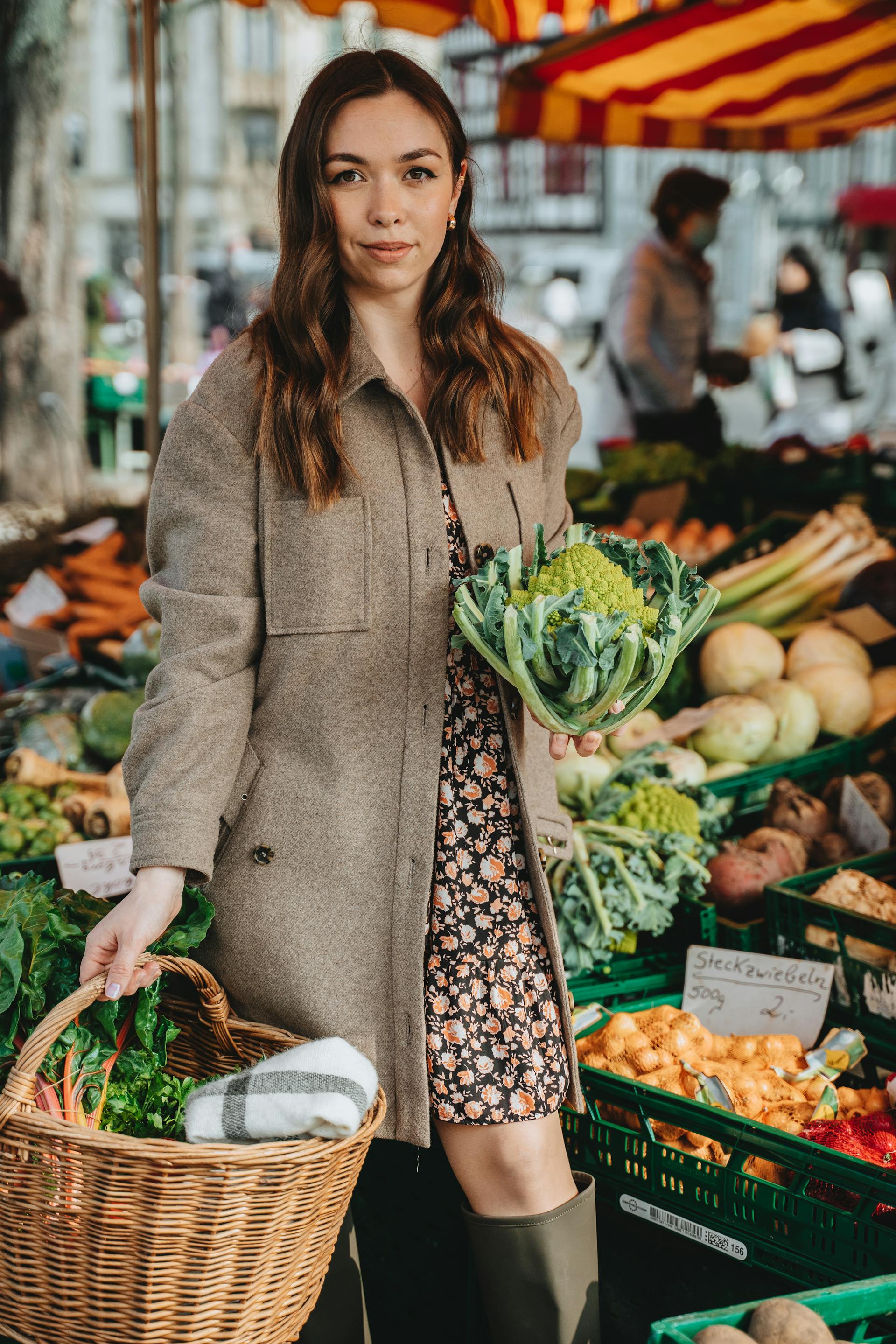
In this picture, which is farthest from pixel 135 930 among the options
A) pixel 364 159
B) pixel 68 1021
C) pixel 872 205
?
pixel 872 205

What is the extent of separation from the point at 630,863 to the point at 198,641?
1381mm

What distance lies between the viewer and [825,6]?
443 centimetres

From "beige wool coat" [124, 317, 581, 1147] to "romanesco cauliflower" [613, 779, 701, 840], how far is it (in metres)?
1.16

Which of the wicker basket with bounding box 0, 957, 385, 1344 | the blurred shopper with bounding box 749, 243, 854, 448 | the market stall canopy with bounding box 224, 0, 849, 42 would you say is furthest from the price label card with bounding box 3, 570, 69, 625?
the blurred shopper with bounding box 749, 243, 854, 448

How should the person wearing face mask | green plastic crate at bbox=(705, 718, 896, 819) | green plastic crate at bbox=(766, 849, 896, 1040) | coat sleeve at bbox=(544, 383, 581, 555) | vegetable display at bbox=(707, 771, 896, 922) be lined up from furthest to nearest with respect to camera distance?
the person wearing face mask → green plastic crate at bbox=(705, 718, 896, 819) → vegetable display at bbox=(707, 771, 896, 922) → green plastic crate at bbox=(766, 849, 896, 1040) → coat sleeve at bbox=(544, 383, 581, 555)

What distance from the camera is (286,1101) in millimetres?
1515

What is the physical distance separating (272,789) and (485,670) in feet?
1.22

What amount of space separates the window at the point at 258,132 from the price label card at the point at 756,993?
2059cm

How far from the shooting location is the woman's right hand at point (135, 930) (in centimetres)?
165

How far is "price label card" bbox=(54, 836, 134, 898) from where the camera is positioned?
2723 millimetres

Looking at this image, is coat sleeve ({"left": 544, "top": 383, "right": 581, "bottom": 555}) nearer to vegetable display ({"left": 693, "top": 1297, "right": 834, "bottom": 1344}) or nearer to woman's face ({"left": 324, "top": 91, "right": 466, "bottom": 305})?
woman's face ({"left": 324, "top": 91, "right": 466, "bottom": 305})

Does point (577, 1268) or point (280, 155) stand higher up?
point (280, 155)

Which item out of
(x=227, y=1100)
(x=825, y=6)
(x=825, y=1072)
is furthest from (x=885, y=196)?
(x=227, y=1100)

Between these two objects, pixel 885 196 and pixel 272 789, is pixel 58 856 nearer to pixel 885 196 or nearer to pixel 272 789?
pixel 272 789
